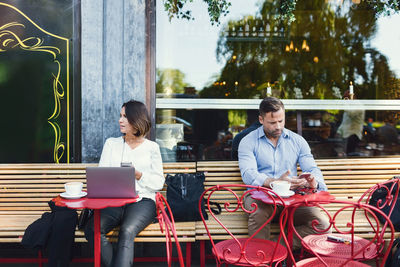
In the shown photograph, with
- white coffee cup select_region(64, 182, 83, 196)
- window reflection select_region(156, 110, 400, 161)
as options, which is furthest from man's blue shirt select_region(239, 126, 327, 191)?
white coffee cup select_region(64, 182, 83, 196)

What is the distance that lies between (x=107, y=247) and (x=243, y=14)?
581 centimetres

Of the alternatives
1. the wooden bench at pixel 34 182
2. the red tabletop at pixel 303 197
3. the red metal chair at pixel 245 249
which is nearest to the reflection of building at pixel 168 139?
the wooden bench at pixel 34 182

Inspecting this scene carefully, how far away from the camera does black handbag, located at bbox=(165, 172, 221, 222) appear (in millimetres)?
3467

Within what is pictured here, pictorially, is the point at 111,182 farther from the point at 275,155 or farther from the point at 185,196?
the point at 275,155

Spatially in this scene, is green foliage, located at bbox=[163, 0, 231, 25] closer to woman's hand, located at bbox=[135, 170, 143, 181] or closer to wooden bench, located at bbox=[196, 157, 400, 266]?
wooden bench, located at bbox=[196, 157, 400, 266]

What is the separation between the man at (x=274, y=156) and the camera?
3.37 metres

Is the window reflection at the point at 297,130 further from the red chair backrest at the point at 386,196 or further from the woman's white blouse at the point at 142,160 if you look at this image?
the red chair backrest at the point at 386,196

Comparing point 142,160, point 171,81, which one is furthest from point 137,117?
point 171,81

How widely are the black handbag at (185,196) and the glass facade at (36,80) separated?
150 cm

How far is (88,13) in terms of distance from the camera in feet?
13.8

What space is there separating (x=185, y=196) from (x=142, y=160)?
0.50 m

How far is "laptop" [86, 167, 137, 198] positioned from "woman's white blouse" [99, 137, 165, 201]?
0.58m

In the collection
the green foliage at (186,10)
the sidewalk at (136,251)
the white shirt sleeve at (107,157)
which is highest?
the green foliage at (186,10)

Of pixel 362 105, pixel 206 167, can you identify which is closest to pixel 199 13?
pixel 206 167
